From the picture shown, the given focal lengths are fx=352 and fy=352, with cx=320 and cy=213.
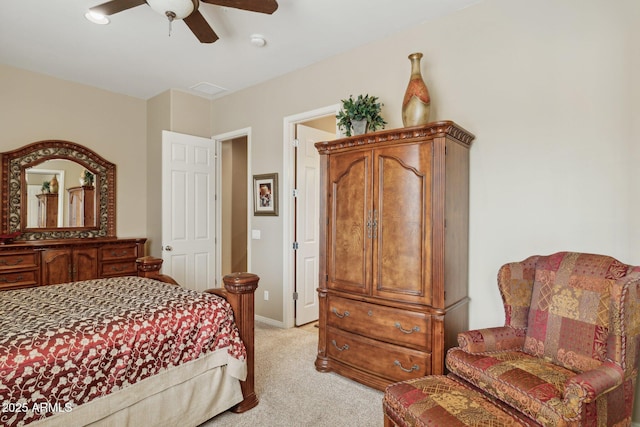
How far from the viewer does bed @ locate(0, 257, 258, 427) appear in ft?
4.75

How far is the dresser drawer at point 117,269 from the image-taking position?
4.11 metres

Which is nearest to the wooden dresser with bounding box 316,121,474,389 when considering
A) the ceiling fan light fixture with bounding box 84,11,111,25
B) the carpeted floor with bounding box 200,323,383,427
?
the carpeted floor with bounding box 200,323,383,427

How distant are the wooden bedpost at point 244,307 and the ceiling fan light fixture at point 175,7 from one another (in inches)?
65.1

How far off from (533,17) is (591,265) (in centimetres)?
169

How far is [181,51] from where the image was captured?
136 inches

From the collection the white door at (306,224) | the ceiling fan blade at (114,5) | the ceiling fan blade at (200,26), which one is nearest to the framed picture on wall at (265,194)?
the white door at (306,224)

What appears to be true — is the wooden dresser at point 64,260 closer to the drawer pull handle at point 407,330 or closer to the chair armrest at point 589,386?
the drawer pull handle at point 407,330

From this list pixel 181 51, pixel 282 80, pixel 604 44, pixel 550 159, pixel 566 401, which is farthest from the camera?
pixel 282 80

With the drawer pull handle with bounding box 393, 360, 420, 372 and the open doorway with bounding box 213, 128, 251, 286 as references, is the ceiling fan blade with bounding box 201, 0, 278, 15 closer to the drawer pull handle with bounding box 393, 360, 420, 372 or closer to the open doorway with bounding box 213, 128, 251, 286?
the drawer pull handle with bounding box 393, 360, 420, 372

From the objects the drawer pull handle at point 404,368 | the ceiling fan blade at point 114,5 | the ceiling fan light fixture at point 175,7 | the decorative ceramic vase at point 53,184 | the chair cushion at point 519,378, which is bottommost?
the drawer pull handle at point 404,368

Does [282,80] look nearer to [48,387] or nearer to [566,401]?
[48,387]

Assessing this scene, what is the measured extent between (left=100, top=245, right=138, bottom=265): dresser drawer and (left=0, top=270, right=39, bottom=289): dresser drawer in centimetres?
65

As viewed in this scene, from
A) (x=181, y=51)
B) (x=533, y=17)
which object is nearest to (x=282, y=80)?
(x=181, y=51)

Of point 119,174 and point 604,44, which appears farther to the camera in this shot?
point 119,174
